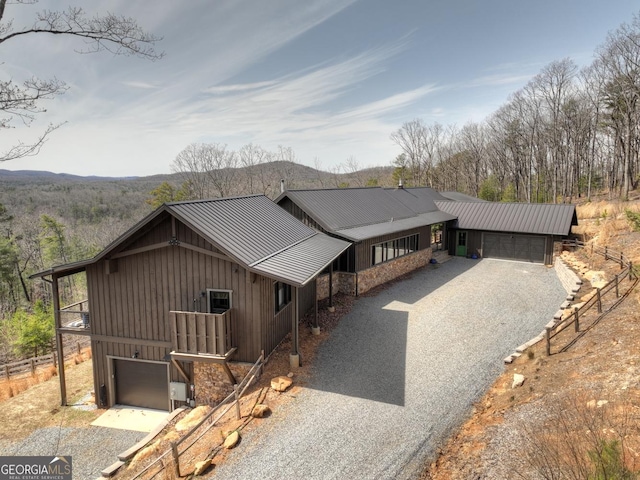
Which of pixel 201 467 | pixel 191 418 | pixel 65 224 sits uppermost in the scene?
pixel 65 224

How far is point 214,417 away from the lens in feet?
30.0

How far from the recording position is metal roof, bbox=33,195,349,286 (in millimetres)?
9781

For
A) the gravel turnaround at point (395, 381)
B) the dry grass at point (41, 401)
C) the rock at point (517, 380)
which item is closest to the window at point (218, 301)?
the gravel turnaround at point (395, 381)

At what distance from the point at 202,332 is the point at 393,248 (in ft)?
41.8

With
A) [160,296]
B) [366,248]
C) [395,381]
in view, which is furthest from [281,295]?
[366,248]

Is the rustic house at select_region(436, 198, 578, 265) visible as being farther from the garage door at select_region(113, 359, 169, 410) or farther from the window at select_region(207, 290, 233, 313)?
the garage door at select_region(113, 359, 169, 410)

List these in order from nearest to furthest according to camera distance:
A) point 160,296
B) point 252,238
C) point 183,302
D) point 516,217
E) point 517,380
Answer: point 517,380, point 183,302, point 160,296, point 252,238, point 516,217

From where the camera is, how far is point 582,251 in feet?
68.7

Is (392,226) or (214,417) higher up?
(392,226)

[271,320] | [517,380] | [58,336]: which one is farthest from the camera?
[58,336]

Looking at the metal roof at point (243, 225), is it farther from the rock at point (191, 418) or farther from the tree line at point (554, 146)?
the tree line at point (554, 146)

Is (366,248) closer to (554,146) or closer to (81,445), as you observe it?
(81,445)

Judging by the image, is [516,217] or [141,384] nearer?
[141,384]

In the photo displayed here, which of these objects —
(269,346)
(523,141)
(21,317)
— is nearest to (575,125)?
(523,141)
